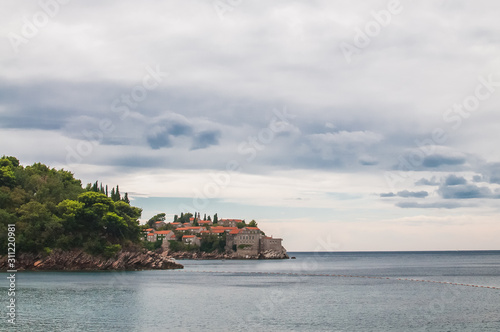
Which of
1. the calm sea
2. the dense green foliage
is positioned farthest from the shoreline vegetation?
the calm sea

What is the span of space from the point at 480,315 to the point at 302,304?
2106cm

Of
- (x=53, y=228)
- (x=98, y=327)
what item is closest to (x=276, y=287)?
(x=98, y=327)

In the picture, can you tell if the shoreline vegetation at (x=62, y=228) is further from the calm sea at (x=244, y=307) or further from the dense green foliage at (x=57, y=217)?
the calm sea at (x=244, y=307)

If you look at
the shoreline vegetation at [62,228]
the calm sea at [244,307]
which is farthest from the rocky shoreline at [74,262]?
the calm sea at [244,307]

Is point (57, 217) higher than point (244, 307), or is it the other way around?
point (57, 217)

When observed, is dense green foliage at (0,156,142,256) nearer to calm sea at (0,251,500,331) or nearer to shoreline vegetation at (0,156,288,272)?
shoreline vegetation at (0,156,288,272)

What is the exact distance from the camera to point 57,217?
12288cm

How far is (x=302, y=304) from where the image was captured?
67.2 metres

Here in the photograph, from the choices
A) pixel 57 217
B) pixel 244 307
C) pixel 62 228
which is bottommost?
pixel 244 307

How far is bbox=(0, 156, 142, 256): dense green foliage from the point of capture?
119 metres

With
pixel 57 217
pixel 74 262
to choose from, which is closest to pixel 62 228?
pixel 57 217

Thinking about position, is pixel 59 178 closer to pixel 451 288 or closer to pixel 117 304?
pixel 117 304

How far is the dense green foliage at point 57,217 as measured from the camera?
389 feet

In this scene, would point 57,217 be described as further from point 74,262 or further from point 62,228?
point 74,262
